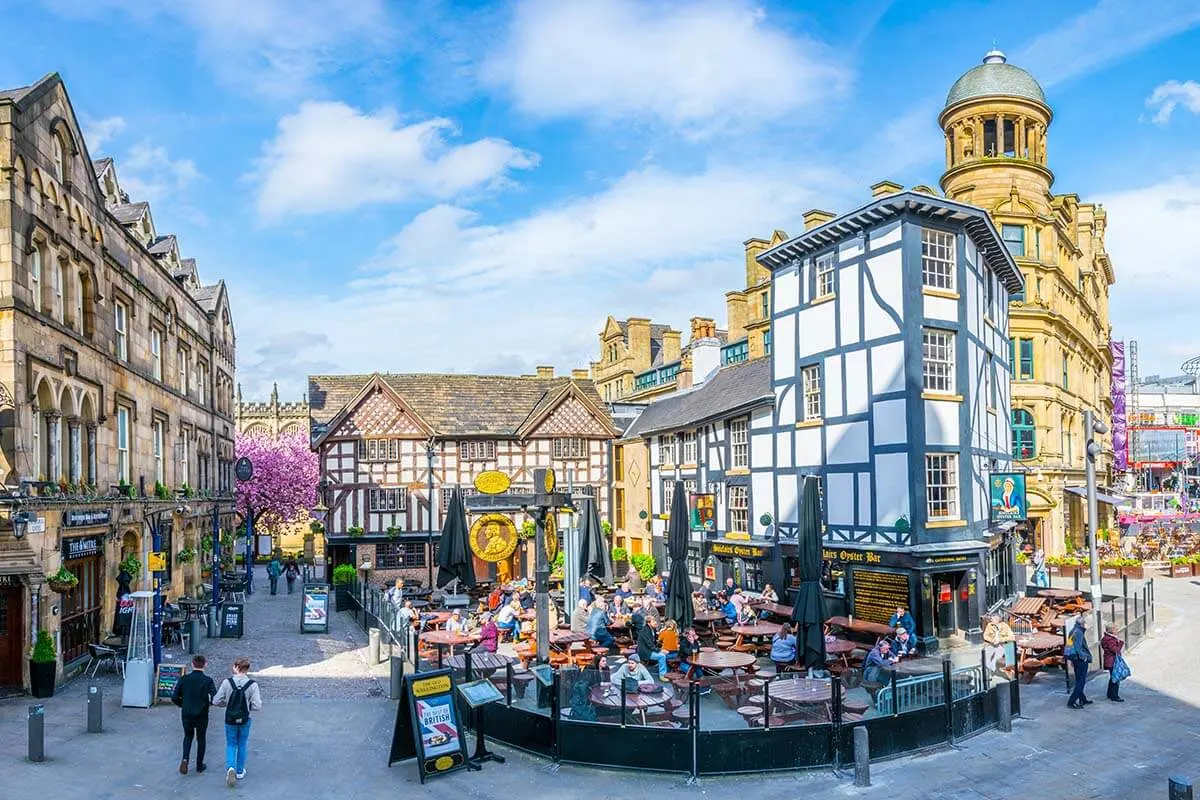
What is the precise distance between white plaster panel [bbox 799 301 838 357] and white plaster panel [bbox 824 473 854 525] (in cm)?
361

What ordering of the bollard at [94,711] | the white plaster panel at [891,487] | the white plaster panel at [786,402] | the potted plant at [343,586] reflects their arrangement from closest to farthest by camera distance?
the bollard at [94,711] < the white plaster panel at [891,487] < the white plaster panel at [786,402] < the potted plant at [343,586]

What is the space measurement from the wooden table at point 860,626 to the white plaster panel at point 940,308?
26.0 feet

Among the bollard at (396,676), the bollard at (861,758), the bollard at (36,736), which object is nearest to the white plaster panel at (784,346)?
the bollard at (396,676)

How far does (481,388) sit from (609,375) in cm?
2277

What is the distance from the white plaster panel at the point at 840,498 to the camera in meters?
25.1

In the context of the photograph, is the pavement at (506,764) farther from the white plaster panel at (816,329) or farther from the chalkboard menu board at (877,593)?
the white plaster panel at (816,329)

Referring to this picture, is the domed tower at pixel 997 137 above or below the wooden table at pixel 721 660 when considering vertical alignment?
above

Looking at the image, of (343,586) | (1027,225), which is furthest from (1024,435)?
(343,586)

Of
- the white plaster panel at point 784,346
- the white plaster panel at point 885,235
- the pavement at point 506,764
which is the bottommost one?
the pavement at point 506,764

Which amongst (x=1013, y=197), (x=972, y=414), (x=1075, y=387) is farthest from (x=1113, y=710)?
(x=1075, y=387)

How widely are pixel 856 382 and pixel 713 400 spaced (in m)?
9.84

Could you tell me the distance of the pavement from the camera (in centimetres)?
1270

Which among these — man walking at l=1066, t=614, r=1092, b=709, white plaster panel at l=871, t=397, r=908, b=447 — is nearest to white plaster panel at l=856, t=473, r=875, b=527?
white plaster panel at l=871, t=397, r=908, b=447

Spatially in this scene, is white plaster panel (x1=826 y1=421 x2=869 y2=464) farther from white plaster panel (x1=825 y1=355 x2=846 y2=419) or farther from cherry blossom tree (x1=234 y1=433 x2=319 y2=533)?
cherry blossom tree (x1=234 y1=433 x2=319 y2=533)
